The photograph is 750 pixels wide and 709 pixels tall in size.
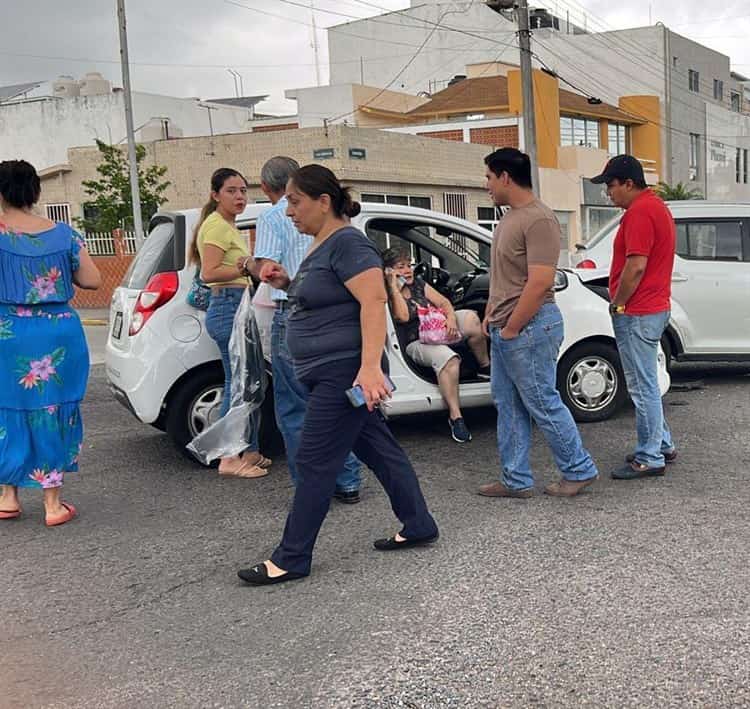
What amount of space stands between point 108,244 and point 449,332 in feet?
62.6

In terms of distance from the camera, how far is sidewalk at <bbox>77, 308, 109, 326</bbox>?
1833 cm

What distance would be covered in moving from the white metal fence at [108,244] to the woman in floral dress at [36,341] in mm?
18596

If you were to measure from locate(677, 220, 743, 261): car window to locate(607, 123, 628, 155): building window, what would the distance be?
121 feet

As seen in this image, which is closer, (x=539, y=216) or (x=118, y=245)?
(x=539, y=216)

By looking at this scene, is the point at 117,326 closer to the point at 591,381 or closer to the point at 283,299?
the point at 283,299

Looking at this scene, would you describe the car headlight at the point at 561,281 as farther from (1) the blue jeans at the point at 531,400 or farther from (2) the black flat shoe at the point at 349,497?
A: (2) the black flat shoe at the point at 349,497

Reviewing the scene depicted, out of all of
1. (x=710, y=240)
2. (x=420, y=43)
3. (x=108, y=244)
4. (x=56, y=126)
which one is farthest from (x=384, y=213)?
(x=420, y=43)

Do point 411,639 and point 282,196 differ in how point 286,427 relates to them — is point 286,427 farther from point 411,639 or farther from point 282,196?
point 411,639

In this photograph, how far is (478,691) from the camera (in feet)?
9.95

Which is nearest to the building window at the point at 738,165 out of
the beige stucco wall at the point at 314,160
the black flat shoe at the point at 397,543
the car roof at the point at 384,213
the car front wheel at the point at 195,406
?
the beige stucco wall at the point at 314,160

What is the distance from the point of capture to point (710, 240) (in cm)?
859

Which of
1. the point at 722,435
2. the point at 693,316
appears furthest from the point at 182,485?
the point at 693,316

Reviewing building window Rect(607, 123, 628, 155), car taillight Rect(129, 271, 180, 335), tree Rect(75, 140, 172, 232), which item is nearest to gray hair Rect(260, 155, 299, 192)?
car taillight Rect(129, 271, 180, 335)

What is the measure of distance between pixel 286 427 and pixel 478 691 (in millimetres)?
2258
